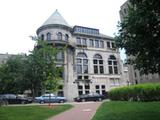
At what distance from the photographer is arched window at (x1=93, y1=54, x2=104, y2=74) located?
62281 millimetres

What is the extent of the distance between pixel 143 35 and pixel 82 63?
48.7 metres

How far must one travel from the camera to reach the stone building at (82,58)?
56094 mm

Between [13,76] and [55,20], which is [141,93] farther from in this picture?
[55,20]

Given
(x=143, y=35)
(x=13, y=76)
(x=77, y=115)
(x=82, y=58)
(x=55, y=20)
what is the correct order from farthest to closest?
(x=82, y=58)
(x=55, y=20)
(x=13, y=76)
(x=77, y=115)
(x=143, y=35)

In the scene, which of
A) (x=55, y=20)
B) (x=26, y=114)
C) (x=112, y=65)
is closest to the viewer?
(x=26, y=114)

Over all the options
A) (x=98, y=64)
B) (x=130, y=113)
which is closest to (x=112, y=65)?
(x=98, y=64)

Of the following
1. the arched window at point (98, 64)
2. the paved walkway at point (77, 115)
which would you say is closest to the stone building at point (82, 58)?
the arched window at point (98, 64)

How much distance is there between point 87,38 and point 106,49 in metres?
5.71

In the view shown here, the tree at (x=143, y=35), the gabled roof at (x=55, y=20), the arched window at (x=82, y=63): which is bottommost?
the tree at (x=143, y=35)

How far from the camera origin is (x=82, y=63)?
60.6 meters

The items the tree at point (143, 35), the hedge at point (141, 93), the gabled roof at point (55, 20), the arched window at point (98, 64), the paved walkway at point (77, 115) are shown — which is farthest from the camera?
the arched window at point (98, 64)

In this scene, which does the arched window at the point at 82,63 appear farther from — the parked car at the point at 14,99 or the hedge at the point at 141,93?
the hedge at the point at 141,93

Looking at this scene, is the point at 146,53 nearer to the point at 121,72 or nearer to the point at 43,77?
the point at 43,77

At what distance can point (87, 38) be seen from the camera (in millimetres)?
62812
